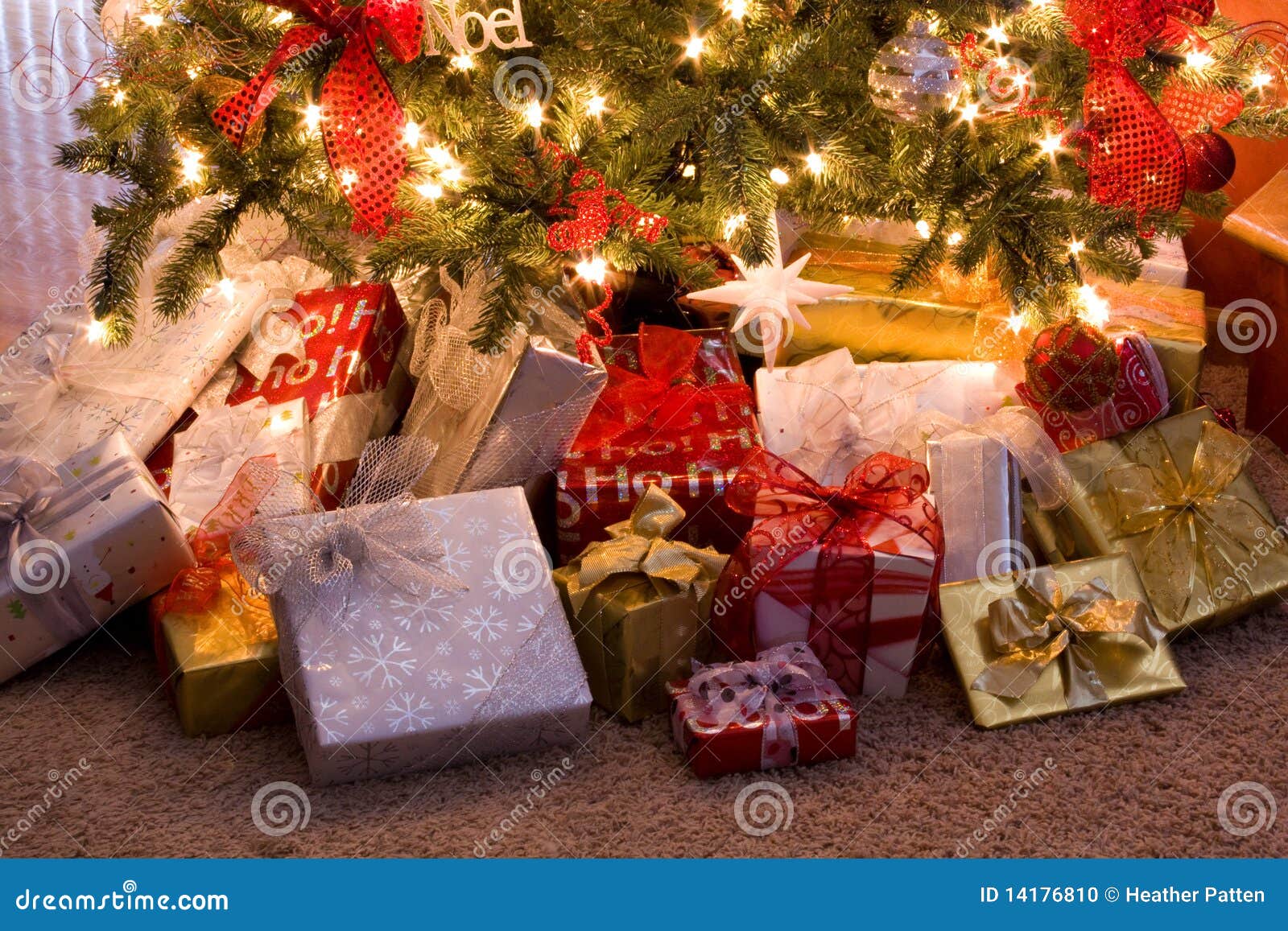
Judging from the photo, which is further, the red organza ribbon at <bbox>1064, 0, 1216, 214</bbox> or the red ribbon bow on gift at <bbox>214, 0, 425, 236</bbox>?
the red organza ribbon at <bbox>1064, 0, 1216, 214</bbox>

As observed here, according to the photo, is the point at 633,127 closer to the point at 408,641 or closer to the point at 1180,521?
the point at 408,641

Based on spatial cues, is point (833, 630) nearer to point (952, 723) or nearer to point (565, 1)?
point (952, 723)

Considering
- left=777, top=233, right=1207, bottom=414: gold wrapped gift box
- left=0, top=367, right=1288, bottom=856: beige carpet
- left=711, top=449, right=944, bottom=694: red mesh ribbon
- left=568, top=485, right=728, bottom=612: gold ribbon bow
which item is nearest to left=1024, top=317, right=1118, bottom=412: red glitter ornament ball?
left=777, top=233, right=1207, bottom=414: gold wrapped gift box

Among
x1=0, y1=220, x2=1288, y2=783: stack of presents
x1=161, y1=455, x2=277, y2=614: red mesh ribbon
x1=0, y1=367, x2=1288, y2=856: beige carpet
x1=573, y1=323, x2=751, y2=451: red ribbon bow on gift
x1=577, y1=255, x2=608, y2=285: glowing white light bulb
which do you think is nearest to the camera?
x1=0, y1=367, x2=1288, y2=856: beige carpet

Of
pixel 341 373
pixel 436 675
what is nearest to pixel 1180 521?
pixel 436 675

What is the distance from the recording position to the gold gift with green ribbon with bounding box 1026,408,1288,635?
1.56 m

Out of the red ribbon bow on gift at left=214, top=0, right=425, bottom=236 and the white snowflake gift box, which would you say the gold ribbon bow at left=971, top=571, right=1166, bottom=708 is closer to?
the white snowflake gift box

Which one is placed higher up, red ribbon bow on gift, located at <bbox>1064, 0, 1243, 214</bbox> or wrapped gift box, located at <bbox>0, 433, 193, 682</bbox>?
red ribbon bow on gift, located at <bbox>1064, 0, 1243, 214</bbox>

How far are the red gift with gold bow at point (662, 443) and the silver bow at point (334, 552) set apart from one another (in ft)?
0.87

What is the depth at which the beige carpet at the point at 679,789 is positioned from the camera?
4.18ft

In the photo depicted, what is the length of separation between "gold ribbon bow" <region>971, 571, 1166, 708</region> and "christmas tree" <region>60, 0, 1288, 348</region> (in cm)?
41

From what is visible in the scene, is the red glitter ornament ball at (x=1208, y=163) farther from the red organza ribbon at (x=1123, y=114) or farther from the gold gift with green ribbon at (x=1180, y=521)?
the gold gift with green ribbon at (x=1180, y=521)

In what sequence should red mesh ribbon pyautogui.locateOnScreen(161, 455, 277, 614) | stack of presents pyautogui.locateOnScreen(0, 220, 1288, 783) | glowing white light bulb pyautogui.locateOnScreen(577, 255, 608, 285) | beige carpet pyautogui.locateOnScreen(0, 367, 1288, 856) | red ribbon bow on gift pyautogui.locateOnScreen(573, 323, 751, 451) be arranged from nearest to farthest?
beige carpet pyautogui.locateOnScreen(0, 367, 1288, 856) → stack of presents pyautogui.locateOnScreen(0, 220, 1288, 783) → red mesh ribbon pyautogui.locateOnScreen(161, 455, 277, 614) → glowing white light bulb pyautogui.locateOnScreen(577, 255, 608, 285) → red ribbon bow on gift pyautogui.locateOnScreen(573, 323, 751, 451)

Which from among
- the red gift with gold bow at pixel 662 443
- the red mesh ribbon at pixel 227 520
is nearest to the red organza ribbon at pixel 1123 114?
the red gift with gold bow at pixel 662 443
